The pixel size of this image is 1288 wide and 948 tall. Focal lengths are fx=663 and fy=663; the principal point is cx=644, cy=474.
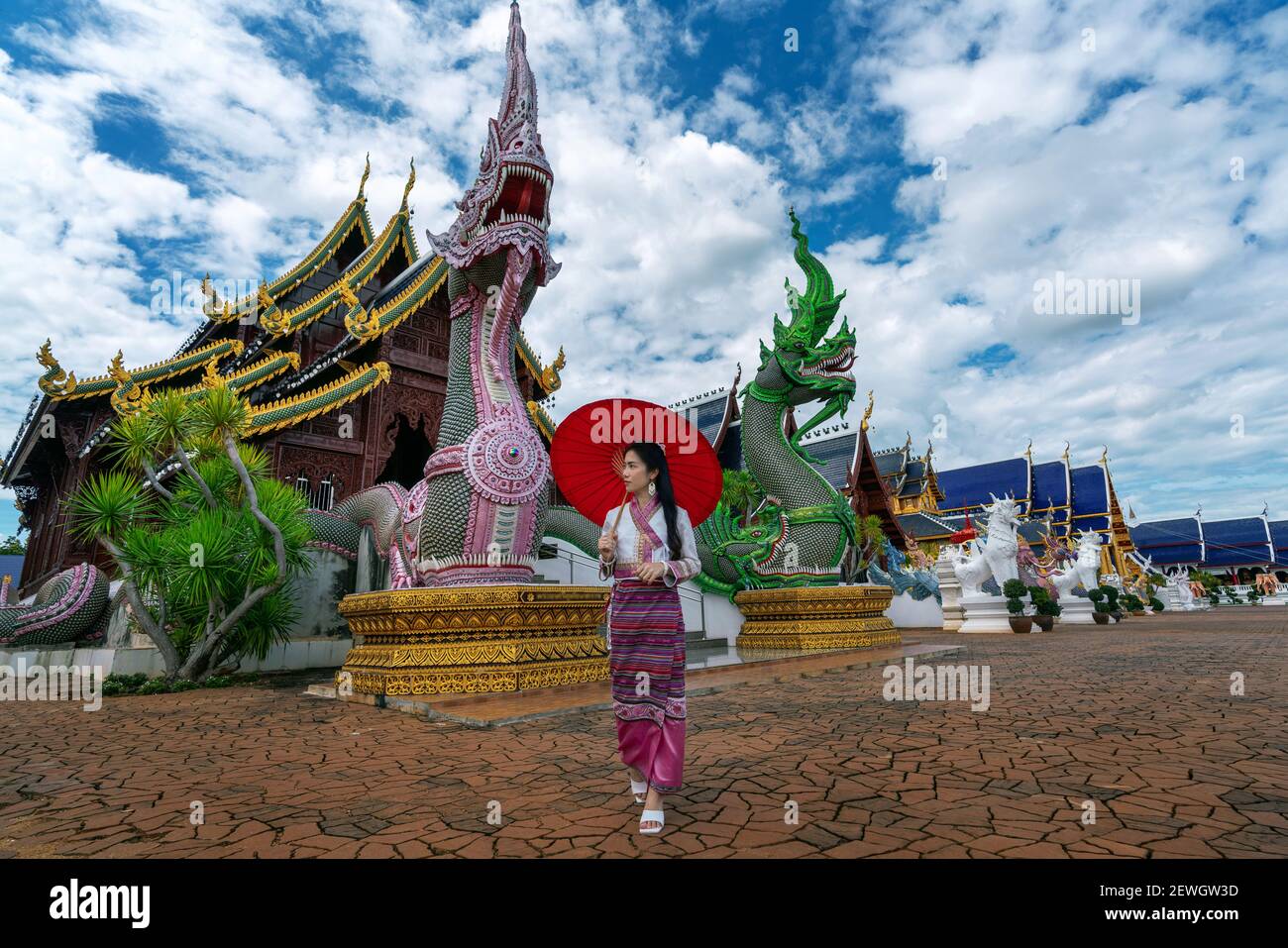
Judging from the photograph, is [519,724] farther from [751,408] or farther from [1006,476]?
[1006,476]

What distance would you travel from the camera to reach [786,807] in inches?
92.9

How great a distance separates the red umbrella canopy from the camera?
3.13 m

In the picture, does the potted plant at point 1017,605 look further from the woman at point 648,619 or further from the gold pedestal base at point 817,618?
the woman at point 648,619

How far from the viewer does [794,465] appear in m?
10.1

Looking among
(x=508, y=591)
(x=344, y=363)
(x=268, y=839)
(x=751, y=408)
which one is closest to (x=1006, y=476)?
(x=751, y=408)

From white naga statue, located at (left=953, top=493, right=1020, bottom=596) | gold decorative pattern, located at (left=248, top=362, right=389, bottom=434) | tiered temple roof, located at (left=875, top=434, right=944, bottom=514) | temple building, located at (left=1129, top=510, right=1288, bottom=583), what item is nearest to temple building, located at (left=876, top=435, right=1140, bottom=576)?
tiered temple roof, located at (left=875, top=434, right=944, bottom=514)

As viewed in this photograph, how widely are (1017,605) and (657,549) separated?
44.7 feet

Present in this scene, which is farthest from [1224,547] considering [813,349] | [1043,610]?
[813,349]

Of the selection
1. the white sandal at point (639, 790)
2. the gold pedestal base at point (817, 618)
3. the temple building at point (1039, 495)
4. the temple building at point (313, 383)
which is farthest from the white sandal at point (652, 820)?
the temple building at point (1039, 495)

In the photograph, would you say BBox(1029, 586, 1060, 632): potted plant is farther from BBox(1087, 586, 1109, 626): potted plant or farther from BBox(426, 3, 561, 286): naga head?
BBox(426, 3, 561, 286): naga head

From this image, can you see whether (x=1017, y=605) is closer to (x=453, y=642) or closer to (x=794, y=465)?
(x=794, y=465)

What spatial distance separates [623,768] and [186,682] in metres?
5.79

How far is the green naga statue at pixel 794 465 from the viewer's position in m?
9.78

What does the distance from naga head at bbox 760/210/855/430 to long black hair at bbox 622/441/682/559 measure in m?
7.67
